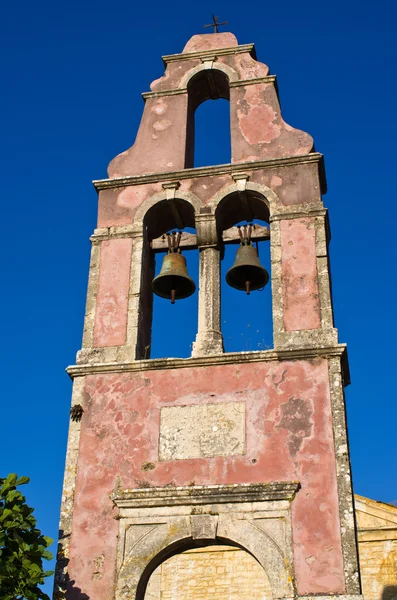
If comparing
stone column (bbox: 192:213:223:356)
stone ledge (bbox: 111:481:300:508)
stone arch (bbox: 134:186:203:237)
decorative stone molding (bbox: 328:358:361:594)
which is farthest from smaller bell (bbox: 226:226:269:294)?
stone ledge (bbox: 111:481:300:508)

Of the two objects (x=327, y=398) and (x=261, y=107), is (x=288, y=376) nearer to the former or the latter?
(x=327, y=398)

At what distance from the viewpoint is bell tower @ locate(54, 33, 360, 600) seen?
29.2 ft

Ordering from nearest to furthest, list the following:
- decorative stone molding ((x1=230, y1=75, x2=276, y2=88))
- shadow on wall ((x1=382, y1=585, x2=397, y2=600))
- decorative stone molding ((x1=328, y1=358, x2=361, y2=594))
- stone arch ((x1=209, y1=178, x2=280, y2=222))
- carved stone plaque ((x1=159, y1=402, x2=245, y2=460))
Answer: decorative stone molding ((x1=328, y1=358, x2=361, y2=594))
carved stone plaque ((x1=159, y1=402, x2=245, y2=460))
stone arch ((x1=209, y1=178, x2=280, y2=222))
decorative stone molding ((x1=230, y1=75, x2=276, y2=88))
shadow on wall ((x1=382, y1=585, x2=397, y2=600))

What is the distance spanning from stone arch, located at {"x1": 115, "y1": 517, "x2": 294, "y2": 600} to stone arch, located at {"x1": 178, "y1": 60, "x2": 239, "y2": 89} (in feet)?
19.4

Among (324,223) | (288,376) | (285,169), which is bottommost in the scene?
(288,376)

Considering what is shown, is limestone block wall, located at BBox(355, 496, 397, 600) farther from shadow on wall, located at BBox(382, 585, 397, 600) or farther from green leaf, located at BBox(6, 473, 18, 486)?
green leaf, located at BBox(6, 473, 18, 486)

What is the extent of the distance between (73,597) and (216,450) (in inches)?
76.9

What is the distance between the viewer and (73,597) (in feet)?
29.5

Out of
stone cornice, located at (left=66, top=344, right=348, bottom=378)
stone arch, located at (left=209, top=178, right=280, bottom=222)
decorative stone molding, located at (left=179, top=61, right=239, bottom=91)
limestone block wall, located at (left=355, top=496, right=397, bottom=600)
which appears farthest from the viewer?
limestone block wall, located at (left=355, top=496, right=397, bottom=600)

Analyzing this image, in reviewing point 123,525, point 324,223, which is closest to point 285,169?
point 324,223

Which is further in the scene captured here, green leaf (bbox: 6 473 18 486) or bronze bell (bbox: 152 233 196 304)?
bronze bell (bbox: 152 233 196 304)

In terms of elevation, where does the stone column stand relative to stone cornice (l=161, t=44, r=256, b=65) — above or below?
below

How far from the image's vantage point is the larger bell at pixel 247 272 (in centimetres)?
1073

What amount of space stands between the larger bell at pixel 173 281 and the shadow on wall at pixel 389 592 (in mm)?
6356
